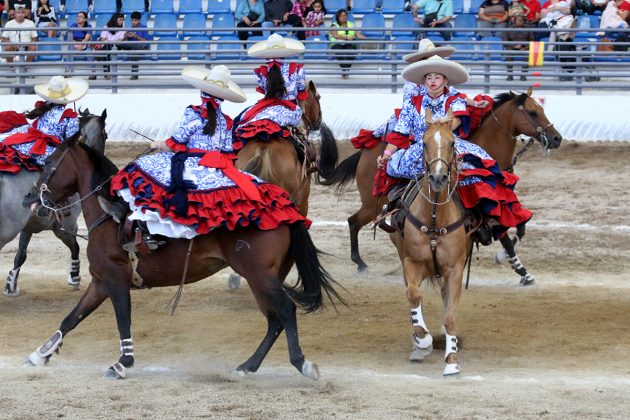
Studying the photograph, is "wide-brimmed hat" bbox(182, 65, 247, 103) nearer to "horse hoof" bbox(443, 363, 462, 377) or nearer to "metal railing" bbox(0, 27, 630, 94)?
"horse hoof" bbox(443, 363, 462, 377)

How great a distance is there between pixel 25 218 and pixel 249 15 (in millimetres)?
10834

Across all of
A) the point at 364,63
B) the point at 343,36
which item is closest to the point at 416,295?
the point at 364,63

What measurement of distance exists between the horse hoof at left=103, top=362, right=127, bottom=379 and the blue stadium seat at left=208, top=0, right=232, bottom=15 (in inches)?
578

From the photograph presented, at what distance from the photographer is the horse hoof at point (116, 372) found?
26.1 ft

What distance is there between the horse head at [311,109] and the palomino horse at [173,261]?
3684 millimetres

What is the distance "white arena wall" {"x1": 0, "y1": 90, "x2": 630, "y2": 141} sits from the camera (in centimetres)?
1773

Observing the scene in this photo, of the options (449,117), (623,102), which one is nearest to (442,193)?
(449,117)

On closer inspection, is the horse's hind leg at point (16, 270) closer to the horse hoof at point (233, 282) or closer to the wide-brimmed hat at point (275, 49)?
the horse hoof at point (233, 282)

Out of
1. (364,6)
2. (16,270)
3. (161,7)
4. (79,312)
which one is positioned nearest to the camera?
(79,312)

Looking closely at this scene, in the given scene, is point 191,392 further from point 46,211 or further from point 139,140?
point 139,140

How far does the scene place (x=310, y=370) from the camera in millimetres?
7730

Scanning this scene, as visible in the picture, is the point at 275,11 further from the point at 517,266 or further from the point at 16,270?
the point at 16,270

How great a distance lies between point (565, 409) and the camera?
7.06m

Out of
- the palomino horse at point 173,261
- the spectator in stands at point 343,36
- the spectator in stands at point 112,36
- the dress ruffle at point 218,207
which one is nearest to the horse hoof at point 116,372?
the palomino horse at point 173,261
